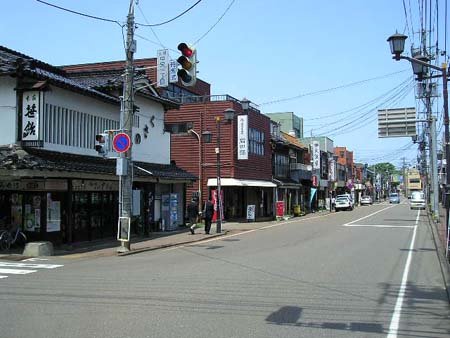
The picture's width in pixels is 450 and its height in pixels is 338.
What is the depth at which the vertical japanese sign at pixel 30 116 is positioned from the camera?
17719mm

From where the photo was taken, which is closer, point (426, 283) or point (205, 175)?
point (426, 283)

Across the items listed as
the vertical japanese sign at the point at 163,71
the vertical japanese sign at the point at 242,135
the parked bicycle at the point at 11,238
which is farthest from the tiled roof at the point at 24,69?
the vertical japanese sign at the point at 242,135

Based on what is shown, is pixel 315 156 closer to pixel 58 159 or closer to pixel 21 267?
pixel 58 159

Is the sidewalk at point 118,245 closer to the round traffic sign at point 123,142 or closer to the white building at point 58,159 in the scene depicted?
the white building at point 58,159

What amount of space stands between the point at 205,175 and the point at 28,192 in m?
19.5

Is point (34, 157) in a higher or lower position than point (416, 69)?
lower

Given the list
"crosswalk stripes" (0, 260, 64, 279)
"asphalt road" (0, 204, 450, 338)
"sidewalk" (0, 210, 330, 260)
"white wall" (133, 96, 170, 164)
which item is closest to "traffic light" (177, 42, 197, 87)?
"asphalt road" (0, 204, 450, 338)

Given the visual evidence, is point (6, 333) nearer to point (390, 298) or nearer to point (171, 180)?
point (390, 298)

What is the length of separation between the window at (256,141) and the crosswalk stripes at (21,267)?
86.4 ft

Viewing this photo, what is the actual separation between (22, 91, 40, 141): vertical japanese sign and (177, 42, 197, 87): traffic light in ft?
19.9

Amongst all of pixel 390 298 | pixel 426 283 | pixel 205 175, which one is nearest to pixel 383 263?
pixel 426 283

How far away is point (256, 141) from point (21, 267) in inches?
1145

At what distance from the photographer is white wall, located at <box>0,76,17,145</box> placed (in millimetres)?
18000

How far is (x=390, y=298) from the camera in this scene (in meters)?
9.74
